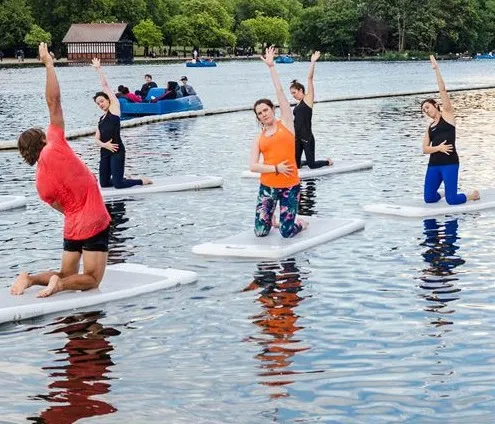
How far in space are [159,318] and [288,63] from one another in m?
172

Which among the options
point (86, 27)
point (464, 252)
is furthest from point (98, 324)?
point (86, 27)

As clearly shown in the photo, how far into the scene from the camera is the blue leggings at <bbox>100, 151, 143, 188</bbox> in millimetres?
18156

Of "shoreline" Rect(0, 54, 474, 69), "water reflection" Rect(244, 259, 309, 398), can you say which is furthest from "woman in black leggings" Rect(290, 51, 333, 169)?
"shoreline" Rect(0, 54, 474, 69)

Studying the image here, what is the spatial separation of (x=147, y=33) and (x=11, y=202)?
160794 millimetres

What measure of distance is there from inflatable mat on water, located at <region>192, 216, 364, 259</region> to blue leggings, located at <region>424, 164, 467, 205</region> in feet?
6.37

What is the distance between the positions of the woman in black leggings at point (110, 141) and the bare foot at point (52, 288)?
6620mm

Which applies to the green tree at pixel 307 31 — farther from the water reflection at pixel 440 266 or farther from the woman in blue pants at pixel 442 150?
the water reflection at pixel 440 266

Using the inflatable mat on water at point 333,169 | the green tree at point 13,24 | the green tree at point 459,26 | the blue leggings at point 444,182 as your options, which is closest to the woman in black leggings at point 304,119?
the inflatable mat on water at point 333,169

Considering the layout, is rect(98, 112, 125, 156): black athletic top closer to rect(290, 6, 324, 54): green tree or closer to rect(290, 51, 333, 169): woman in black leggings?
rect(290, 51, 333, 169): woman in black leggings

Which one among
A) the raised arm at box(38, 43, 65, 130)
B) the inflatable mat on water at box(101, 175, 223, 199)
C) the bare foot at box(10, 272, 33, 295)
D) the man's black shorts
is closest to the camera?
the raised arm at box(38, 43, 65, 130)

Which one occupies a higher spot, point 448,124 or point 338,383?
point 448,124

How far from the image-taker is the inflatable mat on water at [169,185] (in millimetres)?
18422

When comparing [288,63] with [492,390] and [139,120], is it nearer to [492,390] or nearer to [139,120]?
[139,120]

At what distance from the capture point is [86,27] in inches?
6255
